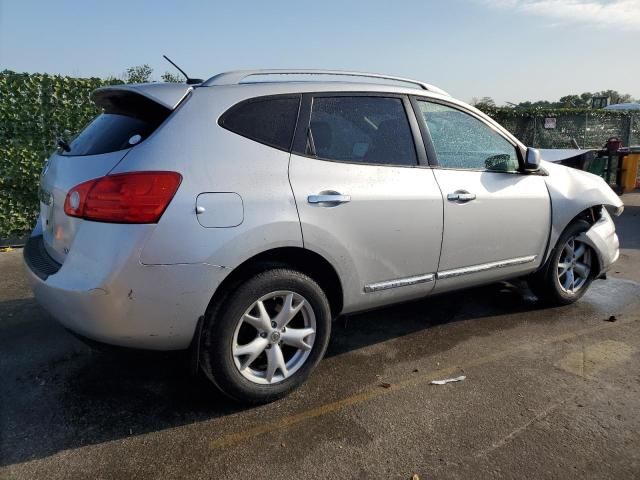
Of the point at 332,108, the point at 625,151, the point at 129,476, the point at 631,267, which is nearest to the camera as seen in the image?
the point at 129,476

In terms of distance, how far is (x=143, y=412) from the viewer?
111 inches

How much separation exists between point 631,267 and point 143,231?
18.2 feet

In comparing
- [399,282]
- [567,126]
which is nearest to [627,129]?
[567,126]

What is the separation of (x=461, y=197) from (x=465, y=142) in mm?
486

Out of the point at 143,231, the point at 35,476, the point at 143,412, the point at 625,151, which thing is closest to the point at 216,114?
the point at 143,231

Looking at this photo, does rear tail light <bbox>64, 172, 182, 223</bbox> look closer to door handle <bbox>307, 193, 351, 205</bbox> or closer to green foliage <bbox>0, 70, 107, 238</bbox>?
door handle <bbox>307, 193, 351, 205</bbox>

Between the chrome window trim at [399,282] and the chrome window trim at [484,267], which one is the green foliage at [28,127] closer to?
the chrome window trim at [399,282]

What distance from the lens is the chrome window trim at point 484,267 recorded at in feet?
11.7

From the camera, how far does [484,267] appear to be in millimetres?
3752

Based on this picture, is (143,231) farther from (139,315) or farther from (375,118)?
(375,118)

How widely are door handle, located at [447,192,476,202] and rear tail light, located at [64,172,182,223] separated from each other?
5.89ft

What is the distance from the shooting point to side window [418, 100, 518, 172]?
3.53 meters

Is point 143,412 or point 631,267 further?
point 631,267

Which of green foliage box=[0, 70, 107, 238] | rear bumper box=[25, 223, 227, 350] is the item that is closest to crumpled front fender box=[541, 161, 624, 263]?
rear bumper box=[25, 223, 227, 350]
